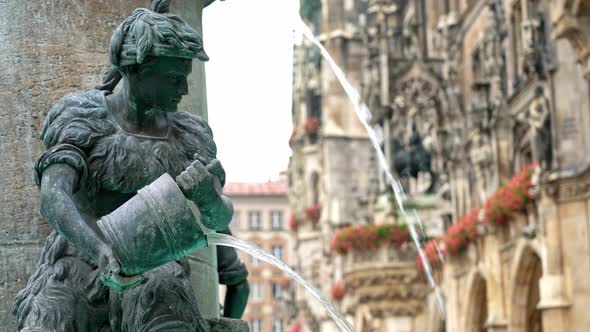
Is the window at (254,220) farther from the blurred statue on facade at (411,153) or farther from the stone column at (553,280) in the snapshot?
the stone column at (553,280)

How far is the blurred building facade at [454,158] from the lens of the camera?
2478 centimetres

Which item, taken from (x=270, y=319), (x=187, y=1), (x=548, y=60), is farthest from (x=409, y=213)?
(x=270, y=319)

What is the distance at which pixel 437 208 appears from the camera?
3950 centimetres

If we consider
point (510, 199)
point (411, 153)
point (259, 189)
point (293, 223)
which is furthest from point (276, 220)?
point (510, 199)

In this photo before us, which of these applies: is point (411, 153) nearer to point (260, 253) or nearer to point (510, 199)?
point (510, 199)

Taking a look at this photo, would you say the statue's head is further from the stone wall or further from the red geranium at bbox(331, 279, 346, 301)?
the red geranium at bbox(331, 279, 346, 301)

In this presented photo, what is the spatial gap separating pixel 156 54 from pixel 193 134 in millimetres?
600

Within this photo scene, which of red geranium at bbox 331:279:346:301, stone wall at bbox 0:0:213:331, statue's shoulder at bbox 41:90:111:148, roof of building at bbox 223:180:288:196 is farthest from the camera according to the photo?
roof of building at bbox 223:180:288:196

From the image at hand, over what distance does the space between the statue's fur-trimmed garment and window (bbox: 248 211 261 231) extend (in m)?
100

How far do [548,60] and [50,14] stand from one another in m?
21.4

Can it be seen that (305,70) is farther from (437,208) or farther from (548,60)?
(548,60)

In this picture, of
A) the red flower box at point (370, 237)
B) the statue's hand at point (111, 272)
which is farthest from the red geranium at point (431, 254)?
the statue's hand at point (111, 272)

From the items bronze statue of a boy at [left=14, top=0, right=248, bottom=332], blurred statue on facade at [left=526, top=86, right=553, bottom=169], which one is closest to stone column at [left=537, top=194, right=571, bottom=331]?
blurred statue on facade at [left=526, top=86, right=553, bottom=169]

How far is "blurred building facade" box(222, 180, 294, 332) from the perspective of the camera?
101938mm
